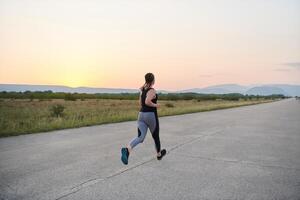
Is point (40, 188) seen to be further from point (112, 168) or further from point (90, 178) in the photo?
point (112, 168)

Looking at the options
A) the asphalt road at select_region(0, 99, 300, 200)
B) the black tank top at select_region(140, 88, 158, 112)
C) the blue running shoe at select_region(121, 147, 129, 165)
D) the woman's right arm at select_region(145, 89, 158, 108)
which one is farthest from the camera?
the black tank top at select_region(140, 88, 158, 112)

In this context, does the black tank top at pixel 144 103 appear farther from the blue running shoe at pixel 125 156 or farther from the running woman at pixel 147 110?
the blue running shoe at pixel 125 156

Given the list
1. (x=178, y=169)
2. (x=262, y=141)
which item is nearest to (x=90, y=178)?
(x=178, y=169)

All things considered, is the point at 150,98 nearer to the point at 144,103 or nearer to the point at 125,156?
the point at 144,103

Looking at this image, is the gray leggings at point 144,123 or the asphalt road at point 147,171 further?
the gray leggings at point 144,123

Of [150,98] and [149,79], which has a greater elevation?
[149,79]

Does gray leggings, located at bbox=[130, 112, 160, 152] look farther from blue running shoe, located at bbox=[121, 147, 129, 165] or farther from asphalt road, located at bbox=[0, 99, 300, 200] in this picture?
asphalt road, located at bbox=[0, 99, 300, 200]

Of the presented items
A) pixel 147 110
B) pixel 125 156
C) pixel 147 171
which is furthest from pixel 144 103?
pixel 147 171

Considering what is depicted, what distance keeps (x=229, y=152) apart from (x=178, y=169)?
2548mm

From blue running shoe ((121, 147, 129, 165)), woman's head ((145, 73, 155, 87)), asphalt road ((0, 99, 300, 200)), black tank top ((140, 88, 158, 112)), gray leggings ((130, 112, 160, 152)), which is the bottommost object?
asphalt road ((0, 99, 300, 200))

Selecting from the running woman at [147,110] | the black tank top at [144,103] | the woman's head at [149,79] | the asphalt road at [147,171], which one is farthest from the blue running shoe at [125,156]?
the woman's head at [149,79]

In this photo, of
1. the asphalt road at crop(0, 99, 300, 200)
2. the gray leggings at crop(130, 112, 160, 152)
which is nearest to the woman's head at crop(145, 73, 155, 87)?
the gray leggings at crop(130, 112, 160, 152)

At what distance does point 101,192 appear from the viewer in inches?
175

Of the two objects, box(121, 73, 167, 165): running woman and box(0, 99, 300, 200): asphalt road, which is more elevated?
box(121, 73, 167, 165): running woman
